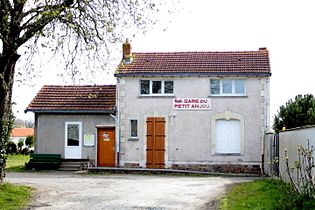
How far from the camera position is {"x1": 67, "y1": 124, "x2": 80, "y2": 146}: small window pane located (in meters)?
30.2

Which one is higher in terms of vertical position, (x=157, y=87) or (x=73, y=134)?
(x=157, y=87)

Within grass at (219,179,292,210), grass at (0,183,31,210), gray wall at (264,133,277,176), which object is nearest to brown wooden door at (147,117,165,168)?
gray wall at (264,133,277,176)

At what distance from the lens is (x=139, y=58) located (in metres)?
30.9

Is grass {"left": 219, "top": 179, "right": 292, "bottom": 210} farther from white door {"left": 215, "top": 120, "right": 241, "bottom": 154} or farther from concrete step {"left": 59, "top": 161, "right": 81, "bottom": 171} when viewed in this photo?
concrete step {"left": 59, "top": 161, "right": 81, "bottom": 171}

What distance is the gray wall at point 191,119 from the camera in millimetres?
28219

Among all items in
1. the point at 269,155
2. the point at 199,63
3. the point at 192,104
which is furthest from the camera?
the point at 199,63

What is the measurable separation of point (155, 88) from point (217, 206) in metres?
15.7

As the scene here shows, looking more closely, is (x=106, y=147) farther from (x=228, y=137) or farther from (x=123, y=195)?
(x=123, y=195)

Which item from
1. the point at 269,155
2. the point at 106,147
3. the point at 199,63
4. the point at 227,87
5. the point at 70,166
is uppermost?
the point at 199,63

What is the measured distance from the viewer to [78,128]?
30281 millimetres

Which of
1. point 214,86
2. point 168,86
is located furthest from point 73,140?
point 214,86

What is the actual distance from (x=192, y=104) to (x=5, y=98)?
13.4 m

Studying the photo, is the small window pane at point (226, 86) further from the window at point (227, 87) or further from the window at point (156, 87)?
the window at point (156, 87)

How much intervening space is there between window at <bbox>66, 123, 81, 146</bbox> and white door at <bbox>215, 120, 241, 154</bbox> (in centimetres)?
776
